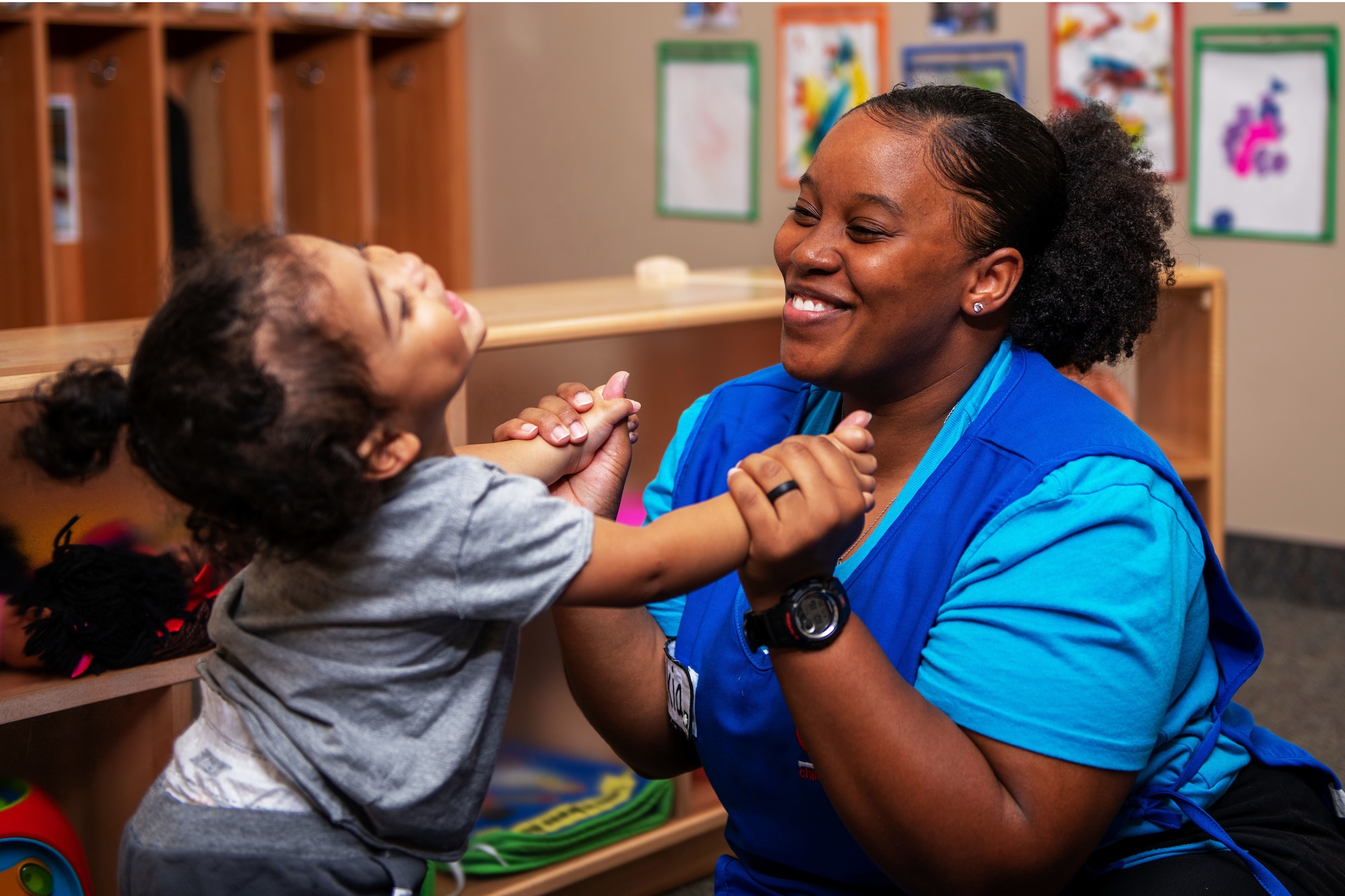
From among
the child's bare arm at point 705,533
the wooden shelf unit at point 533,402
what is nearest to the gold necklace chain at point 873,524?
the child's bare arm at point 705,533

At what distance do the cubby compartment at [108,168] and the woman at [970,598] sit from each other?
3000 mm

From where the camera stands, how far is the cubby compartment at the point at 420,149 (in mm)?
5039

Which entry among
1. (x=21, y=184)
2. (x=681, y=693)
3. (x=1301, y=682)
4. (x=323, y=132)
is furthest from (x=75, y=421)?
(x=323, y=132)

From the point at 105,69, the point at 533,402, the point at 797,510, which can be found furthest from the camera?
the point at 105,69

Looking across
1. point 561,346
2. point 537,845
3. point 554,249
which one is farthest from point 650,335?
point 554,249

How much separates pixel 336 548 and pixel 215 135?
3.80 meters

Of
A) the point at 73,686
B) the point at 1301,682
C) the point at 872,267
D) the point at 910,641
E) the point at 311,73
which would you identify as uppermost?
the point at 311,73

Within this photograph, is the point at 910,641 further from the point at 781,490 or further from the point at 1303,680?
the point at 1303,680

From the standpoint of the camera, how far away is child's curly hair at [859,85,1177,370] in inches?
49.6

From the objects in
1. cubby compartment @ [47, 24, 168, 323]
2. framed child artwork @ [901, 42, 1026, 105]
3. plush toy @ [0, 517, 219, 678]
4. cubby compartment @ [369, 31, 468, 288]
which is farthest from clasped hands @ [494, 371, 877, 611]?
cubby compartment @ [369, 31, 468, 288]

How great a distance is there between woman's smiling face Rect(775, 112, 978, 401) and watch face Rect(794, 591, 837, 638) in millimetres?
341

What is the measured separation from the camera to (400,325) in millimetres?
930

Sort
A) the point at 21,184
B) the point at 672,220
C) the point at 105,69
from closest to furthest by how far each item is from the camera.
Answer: the point at 21,184
the point at 105,69
the point at 672,220

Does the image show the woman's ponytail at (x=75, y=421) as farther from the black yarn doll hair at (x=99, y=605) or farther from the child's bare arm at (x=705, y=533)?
the black yarn doll hair at (x=99, y=605)
